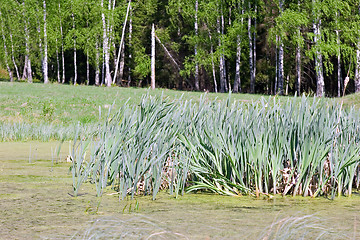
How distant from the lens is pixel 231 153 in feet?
10.8

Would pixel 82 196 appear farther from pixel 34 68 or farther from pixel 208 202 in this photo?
pixel 34 68

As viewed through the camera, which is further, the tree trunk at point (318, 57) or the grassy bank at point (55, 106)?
the tree trunk at point (318, 57)

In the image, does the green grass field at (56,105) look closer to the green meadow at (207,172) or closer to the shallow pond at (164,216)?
the green meadow at (207,172)

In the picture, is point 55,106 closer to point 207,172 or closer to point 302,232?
point 207,172

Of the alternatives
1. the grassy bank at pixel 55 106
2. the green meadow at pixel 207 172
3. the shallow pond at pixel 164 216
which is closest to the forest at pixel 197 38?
the grassy bank at pixel 55 106

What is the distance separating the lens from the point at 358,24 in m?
20.7

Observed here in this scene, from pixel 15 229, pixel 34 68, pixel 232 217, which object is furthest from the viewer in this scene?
pixel 34 68

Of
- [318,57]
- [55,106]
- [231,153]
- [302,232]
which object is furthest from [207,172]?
[318,57]

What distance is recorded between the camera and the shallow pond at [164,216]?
7.18 feet

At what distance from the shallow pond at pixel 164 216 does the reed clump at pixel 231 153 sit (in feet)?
0.46

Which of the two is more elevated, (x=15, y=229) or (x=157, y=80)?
(x=157, y=80)

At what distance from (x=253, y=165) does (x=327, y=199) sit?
21.1 inches

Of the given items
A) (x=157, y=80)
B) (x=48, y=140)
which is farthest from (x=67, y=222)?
(x=157, y=80)

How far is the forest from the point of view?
77.0 feet
